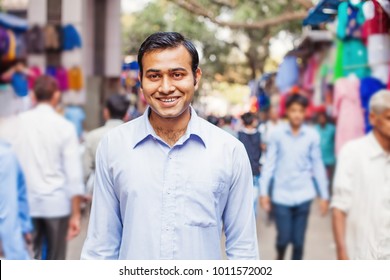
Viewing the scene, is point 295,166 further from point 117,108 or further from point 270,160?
point 117,108

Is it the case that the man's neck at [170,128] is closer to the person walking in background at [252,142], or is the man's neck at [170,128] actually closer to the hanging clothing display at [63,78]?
the person walking in background at [252,142]

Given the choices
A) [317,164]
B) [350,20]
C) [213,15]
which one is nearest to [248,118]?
[213,15]

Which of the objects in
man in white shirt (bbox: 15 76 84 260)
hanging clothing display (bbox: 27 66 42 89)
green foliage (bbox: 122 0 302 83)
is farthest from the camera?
hanging clothing display (bbox: 27 66 42 89)

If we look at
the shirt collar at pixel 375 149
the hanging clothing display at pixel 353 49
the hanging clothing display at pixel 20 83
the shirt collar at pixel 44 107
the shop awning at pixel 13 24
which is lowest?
the shirt collar at pixel 375 149

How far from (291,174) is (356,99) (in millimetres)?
1056

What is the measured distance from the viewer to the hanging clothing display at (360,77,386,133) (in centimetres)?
452

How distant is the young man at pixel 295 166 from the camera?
13.9 feet

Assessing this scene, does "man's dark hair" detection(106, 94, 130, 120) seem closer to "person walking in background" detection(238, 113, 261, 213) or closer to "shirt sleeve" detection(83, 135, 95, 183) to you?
"shirt sleeve" detection(83, 135, 95, 183)

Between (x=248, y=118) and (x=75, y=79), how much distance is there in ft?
10.3

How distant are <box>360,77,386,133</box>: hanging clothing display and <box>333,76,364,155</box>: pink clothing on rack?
0.34 feet

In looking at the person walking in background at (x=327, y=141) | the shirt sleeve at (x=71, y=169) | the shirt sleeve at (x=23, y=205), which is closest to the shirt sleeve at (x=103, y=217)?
the shirt sleeve at (x=23, y=205)

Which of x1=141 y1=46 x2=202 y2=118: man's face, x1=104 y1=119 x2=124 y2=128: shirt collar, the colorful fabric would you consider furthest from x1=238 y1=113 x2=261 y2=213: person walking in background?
the colorful fabric

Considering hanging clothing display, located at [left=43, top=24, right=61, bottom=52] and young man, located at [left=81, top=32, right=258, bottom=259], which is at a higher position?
hanging clothing display, located at [left=43, top=24, right=61, bottom=52]

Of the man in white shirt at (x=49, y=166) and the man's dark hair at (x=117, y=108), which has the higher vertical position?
the man's dark hair at (x=117, y=108)
